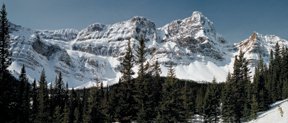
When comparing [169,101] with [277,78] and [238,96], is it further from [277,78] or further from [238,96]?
[277,78]

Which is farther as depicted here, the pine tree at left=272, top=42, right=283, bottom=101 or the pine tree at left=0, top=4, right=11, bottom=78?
the pine tree at left=272, top=42, right=283, bottom=101

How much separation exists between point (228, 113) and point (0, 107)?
1745 inches

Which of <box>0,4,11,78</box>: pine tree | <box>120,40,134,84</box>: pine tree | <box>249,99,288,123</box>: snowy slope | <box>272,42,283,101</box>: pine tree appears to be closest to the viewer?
Answer: <box>249,99,288,123</box>: snowy slope

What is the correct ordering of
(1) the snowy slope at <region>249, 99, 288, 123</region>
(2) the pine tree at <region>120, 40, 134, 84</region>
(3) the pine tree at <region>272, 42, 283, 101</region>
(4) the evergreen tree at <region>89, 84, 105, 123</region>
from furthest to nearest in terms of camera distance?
(3) the pine tree at <region>272, 42, 283, 101</region>
(4) the evergreen tree at <region>89, 84, 105, 123</region>
(2) the pine tree at <region>120, 40, 134, 84</region>
(1) the snowy slope at <region>249, 99, 288, 123</region>

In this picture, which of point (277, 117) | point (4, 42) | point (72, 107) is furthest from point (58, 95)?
point (277, 117)

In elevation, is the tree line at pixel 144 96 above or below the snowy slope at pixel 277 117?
above

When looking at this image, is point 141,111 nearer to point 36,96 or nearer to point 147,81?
point 147,81

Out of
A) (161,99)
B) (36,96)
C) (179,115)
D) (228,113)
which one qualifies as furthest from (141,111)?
(36,96)

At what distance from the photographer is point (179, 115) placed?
211ft

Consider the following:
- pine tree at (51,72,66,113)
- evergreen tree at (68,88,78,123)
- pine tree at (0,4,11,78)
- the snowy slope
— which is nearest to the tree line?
pine tree at (0,4,11,78)

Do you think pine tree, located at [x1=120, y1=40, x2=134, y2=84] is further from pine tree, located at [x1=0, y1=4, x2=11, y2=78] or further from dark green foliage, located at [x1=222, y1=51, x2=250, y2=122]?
dark green foliage, located at [x1=222, y1=51, x2=250, y2=122]

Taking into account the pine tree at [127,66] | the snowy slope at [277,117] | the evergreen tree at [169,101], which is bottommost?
the snowy slope at [277,117]

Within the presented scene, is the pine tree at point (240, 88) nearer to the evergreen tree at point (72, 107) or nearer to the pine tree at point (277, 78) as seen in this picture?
the pine tree at point (277, 78)

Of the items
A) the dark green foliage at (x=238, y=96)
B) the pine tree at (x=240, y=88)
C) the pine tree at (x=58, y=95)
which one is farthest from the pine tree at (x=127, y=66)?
the pine tree at (x=58, y=95)
